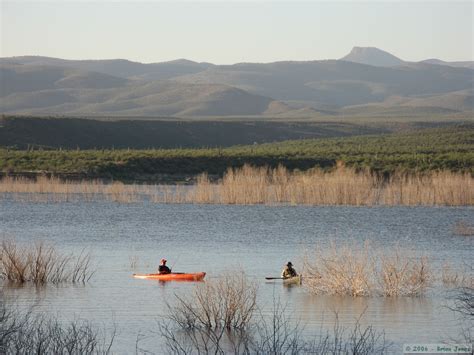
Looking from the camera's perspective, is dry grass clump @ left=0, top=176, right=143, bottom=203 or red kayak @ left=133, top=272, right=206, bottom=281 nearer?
red kayak @ left=133, top=272, right=206, bottom=281

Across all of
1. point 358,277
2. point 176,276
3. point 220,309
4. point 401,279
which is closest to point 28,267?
point 176,276

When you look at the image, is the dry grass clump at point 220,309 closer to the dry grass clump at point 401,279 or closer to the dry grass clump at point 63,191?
the dry grass clump at point 401,279

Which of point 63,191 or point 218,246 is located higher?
point 218,246

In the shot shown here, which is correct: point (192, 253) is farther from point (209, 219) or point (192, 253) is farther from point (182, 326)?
point (182, 326)

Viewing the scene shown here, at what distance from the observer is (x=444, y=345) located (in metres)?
18.8

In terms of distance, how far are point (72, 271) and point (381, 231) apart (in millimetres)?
15789

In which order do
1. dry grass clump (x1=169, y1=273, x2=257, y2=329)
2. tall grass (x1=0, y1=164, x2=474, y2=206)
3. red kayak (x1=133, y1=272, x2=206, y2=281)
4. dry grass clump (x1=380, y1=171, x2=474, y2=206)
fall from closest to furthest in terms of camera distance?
dry grass clump (x1=169, y1=273, x2=257, y2=329) < red kayak (x1=133, y1=272, x2=206, y2=281) < dry grass clump (x1=380, y1=171, x2=474, y2=206) < tall grass (x1=0, y1=164, x2=474, y2=206)

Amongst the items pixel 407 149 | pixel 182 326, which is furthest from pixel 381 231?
pixel 407 149

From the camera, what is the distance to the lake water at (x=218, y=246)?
72.8ft

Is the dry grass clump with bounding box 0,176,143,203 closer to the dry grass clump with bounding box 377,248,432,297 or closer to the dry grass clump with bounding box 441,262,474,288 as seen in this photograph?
the dry grass clump with bounding box 441,262,474,288

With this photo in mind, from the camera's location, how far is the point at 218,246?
3572 cm

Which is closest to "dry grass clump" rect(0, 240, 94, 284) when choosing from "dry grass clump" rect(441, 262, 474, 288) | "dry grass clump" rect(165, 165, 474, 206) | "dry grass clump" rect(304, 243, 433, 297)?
"dry grass clump" rect(304, 243, 433, 297)

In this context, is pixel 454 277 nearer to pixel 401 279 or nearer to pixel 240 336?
pixel 401 279

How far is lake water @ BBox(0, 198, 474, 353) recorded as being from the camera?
22.2 m
